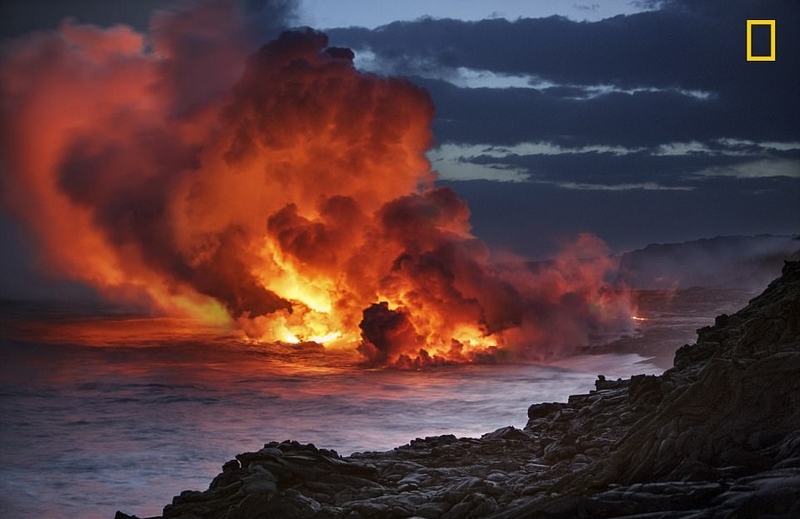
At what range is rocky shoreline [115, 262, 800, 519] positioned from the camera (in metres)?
24.5

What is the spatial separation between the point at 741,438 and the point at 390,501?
1047 cm

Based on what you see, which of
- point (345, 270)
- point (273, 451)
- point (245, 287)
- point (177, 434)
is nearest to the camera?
point (273, 451)

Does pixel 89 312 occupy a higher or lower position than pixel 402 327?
higher

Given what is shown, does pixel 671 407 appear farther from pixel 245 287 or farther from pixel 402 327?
pixel 245 287

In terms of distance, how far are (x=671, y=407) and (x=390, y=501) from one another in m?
9.17

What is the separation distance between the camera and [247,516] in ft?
95.1

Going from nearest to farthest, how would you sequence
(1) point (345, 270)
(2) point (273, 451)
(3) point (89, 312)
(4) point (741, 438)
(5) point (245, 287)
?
1. (4) point (741, 438)
2. (2) point (273, 451)
3. (1) point (345, 270)
4. (5) point (245, 287)
5. (3) point (89, 312)

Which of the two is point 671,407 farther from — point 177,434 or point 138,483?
point 177,434

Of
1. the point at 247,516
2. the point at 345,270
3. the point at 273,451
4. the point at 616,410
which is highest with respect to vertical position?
the point at 345,270

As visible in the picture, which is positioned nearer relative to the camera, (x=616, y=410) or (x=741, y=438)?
(x=741, y=438)

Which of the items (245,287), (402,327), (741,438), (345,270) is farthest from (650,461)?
(245,287)

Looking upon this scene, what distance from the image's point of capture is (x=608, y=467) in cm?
2781

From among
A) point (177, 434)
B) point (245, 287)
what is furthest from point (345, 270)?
point (177, 434)

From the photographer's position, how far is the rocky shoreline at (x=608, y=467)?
80.2 feet
